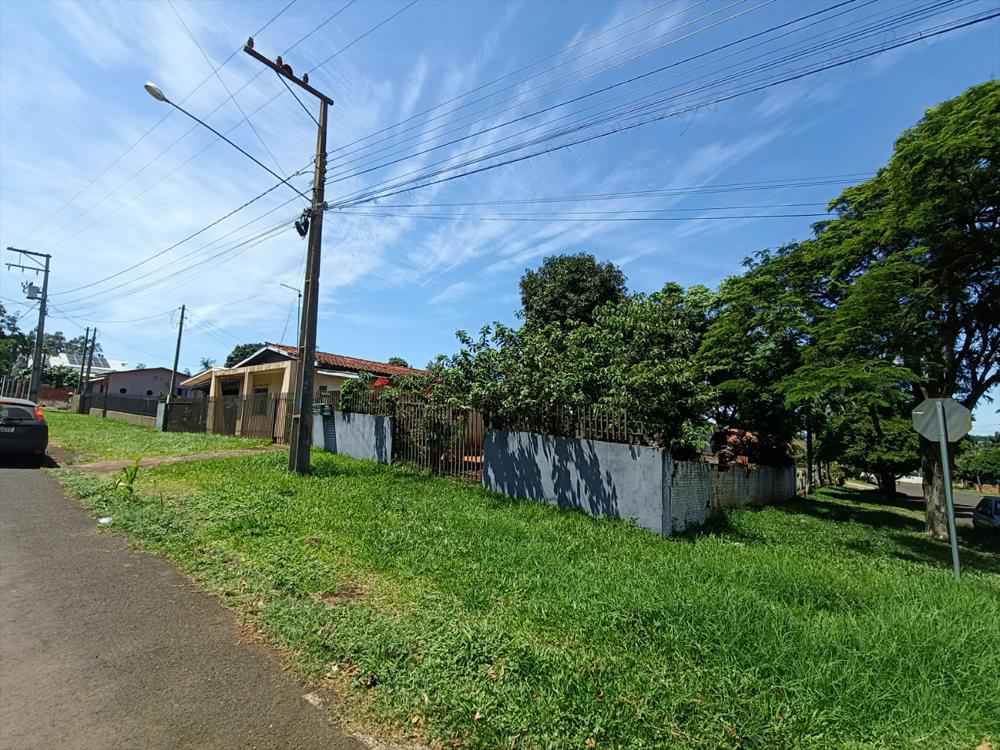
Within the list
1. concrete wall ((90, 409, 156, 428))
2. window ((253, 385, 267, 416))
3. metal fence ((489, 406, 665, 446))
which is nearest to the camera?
metal fence ((489, 406, 665, 446))

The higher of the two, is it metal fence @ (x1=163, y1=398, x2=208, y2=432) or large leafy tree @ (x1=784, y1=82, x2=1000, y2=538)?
large leafy tree @ (x1=784, y1=82, x2=1000, y2=538)

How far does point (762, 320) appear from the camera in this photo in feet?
41.0

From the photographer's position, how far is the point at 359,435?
13.0 meters

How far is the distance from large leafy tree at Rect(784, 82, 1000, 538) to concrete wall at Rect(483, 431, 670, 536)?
4.06 metres

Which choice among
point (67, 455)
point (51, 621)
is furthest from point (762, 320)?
point (67, 455)

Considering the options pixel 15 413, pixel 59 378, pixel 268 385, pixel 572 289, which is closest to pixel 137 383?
pixel 59 378

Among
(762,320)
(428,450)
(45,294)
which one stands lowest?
(428,450)

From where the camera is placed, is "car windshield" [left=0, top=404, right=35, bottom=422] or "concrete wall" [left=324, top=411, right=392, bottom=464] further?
"concrete wall" [left=324, top=411, right=392, bottom=464]

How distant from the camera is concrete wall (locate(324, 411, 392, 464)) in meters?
12.2

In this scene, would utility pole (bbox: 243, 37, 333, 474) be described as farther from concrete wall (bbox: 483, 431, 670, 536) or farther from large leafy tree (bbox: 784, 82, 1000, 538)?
large leafy tree (bbox: 784, 82, 1000, 538)

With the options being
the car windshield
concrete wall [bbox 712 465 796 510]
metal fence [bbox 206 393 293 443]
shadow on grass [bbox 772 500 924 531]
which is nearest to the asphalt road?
the car windshield

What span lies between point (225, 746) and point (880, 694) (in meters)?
3.73

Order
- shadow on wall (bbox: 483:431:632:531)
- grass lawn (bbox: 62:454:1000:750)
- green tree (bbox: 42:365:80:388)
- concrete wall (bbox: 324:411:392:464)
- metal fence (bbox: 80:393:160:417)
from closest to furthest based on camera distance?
1. grass lawn (bbox: 62:454:1000:750)
2. shadow on wall (bbox: 483:431:632:531)
3. concrete wall (bbox: 324:411:392:464)
4. metal fence (bbox: 80:393:160:417)
5. green tree (bbox: 42:365:80:388)

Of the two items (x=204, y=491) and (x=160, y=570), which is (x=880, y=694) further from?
(x=204, y=491)
